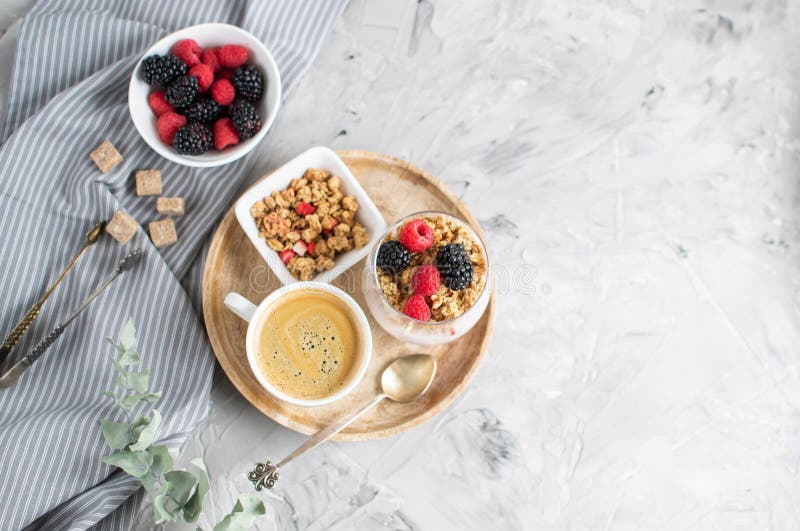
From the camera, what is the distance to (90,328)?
155 centimetres

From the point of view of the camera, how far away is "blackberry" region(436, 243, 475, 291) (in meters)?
1.35

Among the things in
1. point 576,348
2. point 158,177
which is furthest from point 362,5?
point 576,348

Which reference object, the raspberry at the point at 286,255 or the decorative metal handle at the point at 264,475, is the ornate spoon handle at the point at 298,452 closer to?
the decorative metal handle at the point at 264,475

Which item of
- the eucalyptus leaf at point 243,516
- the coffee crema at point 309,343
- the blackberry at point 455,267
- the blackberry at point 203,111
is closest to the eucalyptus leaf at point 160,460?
the eucalyptus leaf at point 243,516

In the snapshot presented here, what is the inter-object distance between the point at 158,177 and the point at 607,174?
116cm

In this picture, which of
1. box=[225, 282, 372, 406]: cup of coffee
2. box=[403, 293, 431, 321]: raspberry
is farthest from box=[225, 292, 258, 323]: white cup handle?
box=[403, 293, 431, 321]: raspberry

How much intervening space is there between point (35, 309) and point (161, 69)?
62 cm

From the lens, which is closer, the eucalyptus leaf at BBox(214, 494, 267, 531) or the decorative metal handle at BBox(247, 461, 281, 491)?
the eucalyptus leaf at BBox(214, 494, 267, 531)

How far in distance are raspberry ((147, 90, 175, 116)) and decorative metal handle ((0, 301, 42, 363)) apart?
524 millimetres

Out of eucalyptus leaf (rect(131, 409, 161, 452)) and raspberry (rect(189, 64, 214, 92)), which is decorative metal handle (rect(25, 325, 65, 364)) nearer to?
eucalyptus leaf (rect(131, 409, 161, 452))

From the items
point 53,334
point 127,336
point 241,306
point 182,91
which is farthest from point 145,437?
point 182,91

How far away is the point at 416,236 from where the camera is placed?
4.57 feet

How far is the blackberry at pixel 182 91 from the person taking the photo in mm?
1517

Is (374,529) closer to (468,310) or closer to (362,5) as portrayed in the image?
(468,310)
